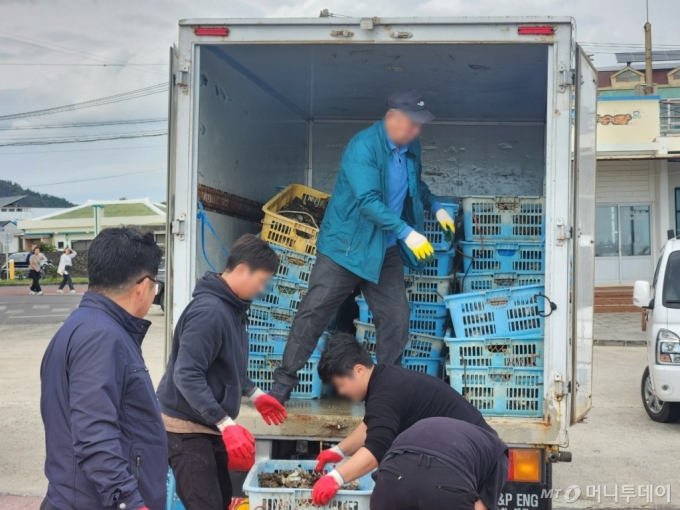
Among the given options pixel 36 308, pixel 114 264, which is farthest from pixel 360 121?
pixel 36 308

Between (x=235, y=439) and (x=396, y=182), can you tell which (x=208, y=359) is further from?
(x=396, y=182)

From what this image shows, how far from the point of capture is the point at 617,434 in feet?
26.0

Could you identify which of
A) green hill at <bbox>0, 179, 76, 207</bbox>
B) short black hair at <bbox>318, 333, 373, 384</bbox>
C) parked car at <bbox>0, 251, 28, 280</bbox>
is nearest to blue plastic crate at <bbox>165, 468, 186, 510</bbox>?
short black hair at <bbox>318, 333, 373, 384</bbox>

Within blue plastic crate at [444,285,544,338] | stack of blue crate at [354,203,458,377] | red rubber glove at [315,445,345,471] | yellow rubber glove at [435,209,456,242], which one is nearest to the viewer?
red rubber glove at [315,445,345,471]

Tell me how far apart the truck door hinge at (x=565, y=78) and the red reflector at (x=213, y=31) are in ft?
6.10

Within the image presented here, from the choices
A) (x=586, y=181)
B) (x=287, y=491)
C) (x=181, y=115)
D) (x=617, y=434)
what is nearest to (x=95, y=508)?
(x=287, y=491)

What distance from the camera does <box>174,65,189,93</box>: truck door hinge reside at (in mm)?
4375

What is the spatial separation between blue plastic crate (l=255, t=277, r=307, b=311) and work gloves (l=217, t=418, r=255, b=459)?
5.56ft

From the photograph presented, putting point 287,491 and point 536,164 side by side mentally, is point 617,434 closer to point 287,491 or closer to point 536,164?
point 536,164

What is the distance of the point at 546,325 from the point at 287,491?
1.70 meters

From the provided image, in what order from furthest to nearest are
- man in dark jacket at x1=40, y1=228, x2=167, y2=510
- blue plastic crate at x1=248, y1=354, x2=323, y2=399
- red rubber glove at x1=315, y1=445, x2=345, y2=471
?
blue plastic crate at x1=248, y1=354, x2=323, y2=399 < red rubber glove at x1=315, y1=445, x2=345, y2=471 < man in dark jacket at x1=40, y1=228, x2=167, y2=510

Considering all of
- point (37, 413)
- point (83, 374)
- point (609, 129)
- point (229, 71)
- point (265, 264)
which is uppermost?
point (609, 129)

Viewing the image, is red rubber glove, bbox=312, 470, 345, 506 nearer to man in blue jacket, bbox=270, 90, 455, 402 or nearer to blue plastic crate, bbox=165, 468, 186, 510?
blue plastic crate, bbox=165, 468, 186, 510

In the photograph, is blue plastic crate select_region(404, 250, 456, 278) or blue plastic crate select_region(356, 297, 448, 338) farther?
blue plastic crate select_region(404, 250, 456, 278)
